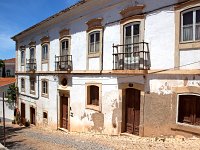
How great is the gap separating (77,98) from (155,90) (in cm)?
589

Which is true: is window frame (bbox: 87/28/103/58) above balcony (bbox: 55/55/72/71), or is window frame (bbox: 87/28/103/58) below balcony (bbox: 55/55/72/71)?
above

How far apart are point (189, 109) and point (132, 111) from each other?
9.52ft

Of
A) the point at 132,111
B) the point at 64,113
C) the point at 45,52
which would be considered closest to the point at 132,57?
the point at 132,111

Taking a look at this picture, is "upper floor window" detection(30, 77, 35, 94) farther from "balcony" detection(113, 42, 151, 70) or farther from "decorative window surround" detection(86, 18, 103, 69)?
"balcony" detection(113, 42, 151, 70)

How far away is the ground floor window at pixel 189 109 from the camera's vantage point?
8430mm

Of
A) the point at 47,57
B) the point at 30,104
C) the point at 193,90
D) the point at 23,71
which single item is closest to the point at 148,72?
the point at 193,90

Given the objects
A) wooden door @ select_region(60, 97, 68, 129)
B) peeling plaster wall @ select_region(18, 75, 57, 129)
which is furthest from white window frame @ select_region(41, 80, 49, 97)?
wooden door @ select_region(60, 97, 68, 129)

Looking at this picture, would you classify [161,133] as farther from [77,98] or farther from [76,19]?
[76,19]

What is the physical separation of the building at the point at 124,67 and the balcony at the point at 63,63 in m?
0.07

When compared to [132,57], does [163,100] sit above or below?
below

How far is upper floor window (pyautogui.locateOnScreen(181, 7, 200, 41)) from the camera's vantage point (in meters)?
8.25

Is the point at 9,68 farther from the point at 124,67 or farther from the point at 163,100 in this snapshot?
the point at 163,100

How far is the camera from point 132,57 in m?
10.4

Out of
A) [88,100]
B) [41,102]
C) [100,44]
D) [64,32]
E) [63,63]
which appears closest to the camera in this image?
[100,44]
